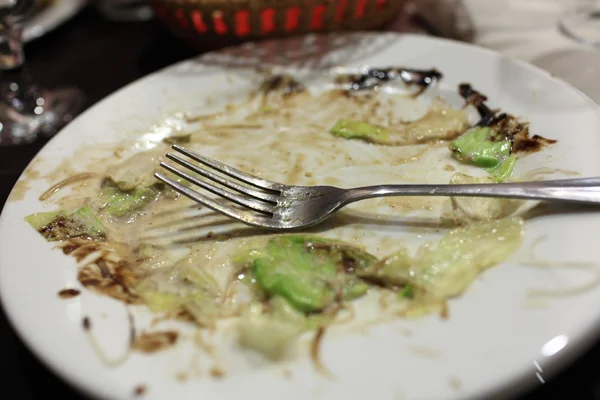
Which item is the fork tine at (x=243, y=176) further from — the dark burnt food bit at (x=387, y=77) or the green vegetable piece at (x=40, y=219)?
the dark burnt food bit at (x=387, y=77)

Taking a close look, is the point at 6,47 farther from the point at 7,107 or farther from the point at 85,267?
the point at 85,267

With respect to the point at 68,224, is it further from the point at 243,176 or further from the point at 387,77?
the point at 387,77

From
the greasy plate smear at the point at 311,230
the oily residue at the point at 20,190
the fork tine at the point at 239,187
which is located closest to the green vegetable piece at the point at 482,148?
the greasy plate smear at the point at 311,230

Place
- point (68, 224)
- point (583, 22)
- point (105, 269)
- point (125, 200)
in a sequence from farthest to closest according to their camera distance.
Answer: point (583, 22), point (125, 200), point (68, 224), point (105, 269)

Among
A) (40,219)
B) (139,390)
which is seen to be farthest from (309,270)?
(40,219)

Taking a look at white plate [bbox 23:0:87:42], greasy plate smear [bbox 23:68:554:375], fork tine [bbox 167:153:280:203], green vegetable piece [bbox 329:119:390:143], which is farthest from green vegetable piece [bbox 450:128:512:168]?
white plate [bbox 23:0:87:42]

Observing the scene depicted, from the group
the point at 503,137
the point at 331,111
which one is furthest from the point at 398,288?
the point at 331,111
